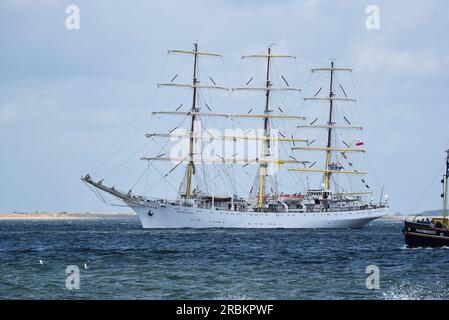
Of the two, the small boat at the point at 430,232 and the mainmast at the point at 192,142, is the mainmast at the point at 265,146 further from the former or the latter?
the small boat at the point at 430,232

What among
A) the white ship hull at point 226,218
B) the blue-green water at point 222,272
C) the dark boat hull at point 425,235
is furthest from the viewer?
the white ship hull at point 226,218

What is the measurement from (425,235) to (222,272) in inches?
1078

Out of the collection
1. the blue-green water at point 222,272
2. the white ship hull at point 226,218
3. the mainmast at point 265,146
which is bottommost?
the blue-green water at point 222,272

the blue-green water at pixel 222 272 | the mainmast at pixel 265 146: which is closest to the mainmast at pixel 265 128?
the mainmast at pixel 265 146

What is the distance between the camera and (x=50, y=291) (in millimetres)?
39969

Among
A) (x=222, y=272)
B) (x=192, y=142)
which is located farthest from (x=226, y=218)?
(x=222, y=272)

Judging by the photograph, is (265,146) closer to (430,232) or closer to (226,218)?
(226,218)

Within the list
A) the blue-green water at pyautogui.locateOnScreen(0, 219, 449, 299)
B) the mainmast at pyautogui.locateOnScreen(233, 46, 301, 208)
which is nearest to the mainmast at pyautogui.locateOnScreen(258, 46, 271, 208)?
the mainmast at pyautogui.locateOnScreen(233, 46, 301, 208)

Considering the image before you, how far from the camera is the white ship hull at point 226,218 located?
11462 centimetres

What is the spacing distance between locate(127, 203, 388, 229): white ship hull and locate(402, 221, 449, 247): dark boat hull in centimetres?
4796

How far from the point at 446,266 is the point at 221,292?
19006 mm

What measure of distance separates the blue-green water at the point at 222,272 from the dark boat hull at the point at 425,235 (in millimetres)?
1358

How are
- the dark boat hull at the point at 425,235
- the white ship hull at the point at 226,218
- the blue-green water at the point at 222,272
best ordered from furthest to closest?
the white ship hull at the point at 226,218 → the dark boat hull at the point at 425,235 → the blue-green water at the point at 222,272
